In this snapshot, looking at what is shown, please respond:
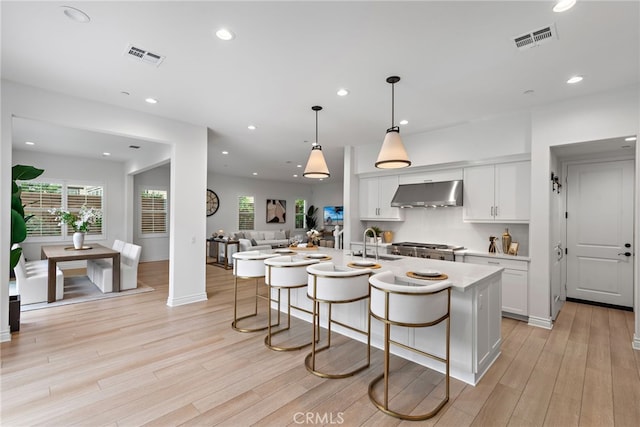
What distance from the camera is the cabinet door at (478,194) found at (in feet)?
14.9

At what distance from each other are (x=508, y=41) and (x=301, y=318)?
12.2 ft

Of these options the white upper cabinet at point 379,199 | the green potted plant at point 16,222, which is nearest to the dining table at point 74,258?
the green potted plant at point 16,222

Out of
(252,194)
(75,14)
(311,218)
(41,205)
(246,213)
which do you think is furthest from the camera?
(311,218)

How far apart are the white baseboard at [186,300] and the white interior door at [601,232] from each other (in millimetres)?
6048

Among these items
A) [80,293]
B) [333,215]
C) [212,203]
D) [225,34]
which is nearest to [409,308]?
[225,34]

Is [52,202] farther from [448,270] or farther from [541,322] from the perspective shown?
[541,322]

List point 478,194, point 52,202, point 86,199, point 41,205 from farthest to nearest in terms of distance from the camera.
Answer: point 86,199, point 52,202, point 41,205, point 478,194

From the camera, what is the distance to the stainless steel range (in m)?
4.55

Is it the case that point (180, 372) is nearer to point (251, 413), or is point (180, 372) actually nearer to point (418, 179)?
point (251, 413)

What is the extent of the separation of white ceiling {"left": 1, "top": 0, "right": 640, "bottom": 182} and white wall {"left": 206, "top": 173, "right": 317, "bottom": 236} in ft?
21.0

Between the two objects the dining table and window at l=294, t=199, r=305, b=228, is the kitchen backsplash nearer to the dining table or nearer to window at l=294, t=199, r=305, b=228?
the dining table

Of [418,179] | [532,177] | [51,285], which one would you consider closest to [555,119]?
[532,177]

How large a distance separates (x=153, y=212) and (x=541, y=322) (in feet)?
30.9

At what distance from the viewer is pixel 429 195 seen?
5062 millimetres
